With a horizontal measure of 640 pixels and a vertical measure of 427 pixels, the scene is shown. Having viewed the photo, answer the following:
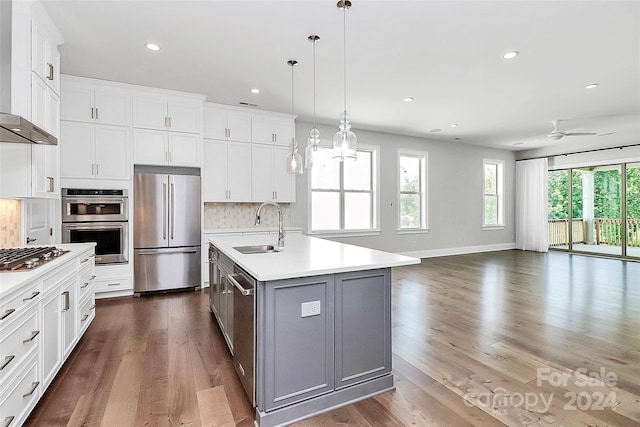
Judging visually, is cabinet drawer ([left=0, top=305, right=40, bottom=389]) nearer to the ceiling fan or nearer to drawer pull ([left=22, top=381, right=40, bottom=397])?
drawer pull ([left=22, top=381, right=40, bottom=397])

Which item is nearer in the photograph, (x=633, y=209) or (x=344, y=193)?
(x=344, y=193)

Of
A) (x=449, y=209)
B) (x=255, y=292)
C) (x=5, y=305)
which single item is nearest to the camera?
(x=5, y=305)

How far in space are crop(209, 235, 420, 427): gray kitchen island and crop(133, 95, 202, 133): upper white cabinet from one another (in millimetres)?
3093

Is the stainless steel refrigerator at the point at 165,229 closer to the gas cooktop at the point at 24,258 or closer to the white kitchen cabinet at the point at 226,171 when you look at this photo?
the white kitchen cabinet at the point at 226,171

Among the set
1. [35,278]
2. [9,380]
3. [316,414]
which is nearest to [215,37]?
[35,278]

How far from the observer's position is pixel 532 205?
28.0ft

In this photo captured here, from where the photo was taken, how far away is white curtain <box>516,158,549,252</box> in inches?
329

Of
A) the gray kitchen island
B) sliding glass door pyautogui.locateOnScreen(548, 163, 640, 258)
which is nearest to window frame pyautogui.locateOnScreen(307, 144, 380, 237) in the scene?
the gray kitchen island

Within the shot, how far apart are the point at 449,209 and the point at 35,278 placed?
7770mm

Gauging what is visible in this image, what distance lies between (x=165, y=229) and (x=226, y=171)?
128 cm

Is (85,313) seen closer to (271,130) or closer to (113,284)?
(113,284)

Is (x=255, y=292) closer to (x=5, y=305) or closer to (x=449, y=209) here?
(x=5, y=305)

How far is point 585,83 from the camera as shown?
4082 millimetres

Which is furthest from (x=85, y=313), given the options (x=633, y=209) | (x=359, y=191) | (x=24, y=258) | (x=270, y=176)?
(x=633, y=209)
